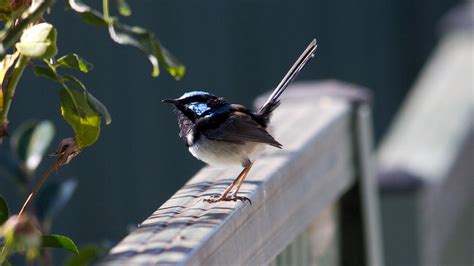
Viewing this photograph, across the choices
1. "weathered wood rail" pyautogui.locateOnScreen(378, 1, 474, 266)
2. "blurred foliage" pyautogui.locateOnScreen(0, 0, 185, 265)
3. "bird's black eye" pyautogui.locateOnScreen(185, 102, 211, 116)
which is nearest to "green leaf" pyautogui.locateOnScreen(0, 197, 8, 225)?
"blurred foliage" pyautogui.locateOnScreen(0, 0, 185, 265)

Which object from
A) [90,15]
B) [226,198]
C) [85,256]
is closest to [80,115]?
[90,15]

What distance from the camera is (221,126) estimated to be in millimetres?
3494

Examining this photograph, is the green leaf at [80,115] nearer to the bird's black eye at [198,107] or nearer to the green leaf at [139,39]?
the green leaf at [139,39]

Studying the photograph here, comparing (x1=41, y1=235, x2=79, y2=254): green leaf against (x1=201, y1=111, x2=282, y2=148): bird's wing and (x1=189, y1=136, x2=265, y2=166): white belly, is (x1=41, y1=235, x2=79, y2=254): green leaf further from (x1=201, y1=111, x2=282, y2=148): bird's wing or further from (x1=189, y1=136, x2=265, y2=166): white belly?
(x1=201, y1=111, x2=282, y2=148): bird's wing

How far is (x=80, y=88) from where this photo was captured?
201 centimetres

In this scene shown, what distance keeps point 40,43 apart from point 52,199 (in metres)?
1.42

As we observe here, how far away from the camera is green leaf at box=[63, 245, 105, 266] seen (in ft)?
7.66

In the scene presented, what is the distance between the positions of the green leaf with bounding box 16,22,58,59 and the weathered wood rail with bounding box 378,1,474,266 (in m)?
2.73

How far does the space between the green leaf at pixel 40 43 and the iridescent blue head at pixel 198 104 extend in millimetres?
1545

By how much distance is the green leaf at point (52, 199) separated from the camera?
10.0 ft

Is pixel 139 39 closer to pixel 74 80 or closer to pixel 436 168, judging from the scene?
pixel 74 80

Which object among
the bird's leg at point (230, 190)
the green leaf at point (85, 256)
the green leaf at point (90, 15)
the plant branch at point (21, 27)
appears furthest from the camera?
the green leaf at point (85, 256)

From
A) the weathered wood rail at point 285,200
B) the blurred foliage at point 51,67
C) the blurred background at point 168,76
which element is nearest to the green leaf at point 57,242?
the blurred foliage at point 51,67

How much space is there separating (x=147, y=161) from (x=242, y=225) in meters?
5.15
